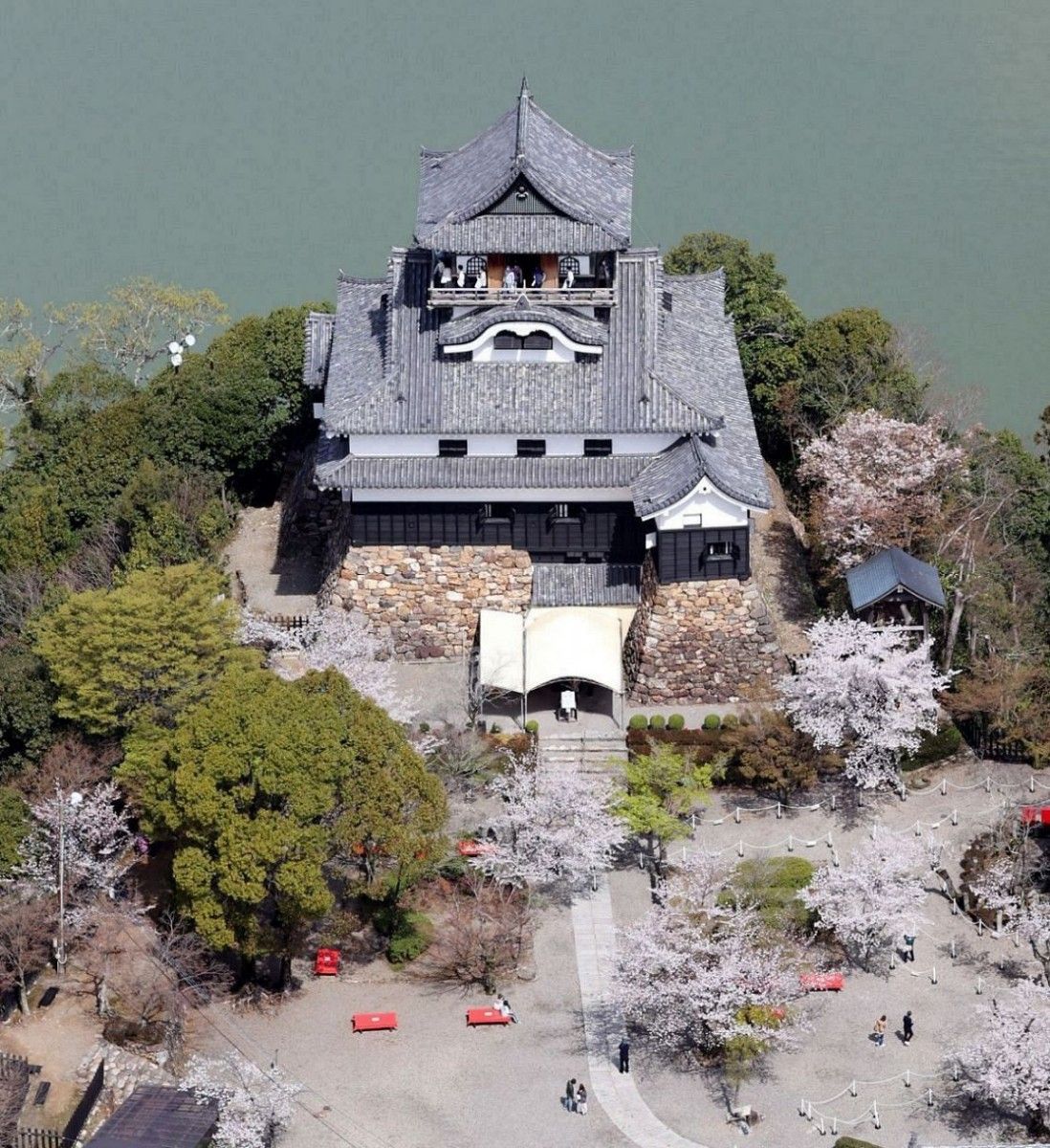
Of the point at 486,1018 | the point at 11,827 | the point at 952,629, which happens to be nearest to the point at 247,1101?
the point at 486,1018

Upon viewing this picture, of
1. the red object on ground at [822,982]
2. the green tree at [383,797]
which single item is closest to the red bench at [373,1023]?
the green tree at [383,797]

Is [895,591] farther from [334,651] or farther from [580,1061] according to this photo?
[580,1061]

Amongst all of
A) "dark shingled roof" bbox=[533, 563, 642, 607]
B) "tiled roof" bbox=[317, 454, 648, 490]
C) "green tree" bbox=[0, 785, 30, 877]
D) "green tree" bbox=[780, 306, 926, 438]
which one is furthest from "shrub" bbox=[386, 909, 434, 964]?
"green tree" bbox=[780, 306, 926, 438]

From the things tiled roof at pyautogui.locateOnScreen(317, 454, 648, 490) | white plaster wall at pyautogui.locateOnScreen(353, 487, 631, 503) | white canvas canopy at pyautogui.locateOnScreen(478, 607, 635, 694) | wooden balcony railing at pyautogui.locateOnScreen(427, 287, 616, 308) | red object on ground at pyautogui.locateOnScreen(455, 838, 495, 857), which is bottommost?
red object on ground at pyautogui.locateOnScreen(455, 838, 495, 857)

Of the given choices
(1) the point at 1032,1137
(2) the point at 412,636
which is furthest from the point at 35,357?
(1) the point at 1032,1137

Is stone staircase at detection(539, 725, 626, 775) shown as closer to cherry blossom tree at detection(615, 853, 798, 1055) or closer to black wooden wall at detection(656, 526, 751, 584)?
black wooden wall at detection(656, 526, 751, 584)

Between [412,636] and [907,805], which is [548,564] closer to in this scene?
[412,636]
